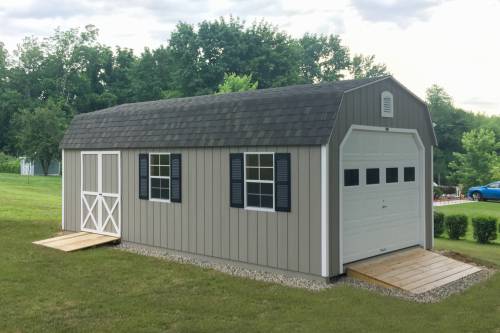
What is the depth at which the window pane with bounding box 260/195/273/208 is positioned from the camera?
8.63 metres

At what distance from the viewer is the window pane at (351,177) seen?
863 cm

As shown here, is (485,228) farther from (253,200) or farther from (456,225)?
(253,200)

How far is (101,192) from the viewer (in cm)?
1178

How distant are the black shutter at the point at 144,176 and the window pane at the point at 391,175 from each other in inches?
202

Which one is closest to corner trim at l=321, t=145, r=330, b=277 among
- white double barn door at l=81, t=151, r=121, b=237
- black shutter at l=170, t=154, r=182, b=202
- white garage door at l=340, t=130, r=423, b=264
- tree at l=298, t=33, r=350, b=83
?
white garage door at l=340, t=130, r=423, b=264

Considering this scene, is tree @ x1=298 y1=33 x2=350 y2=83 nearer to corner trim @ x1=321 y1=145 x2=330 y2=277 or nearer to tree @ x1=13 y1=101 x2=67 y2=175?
tree @ x1=13 y1=101 x2=67 y2=175

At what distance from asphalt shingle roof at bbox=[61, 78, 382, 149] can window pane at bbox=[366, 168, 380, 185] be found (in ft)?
5.50

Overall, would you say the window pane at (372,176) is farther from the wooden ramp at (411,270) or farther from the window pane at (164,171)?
the window pane at (164,171)

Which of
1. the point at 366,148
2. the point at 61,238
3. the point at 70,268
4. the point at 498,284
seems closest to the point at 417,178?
the point at 366,148

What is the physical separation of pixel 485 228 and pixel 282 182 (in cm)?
840

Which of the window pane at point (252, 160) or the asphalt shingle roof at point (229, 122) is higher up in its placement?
the asphalt shingle roof at point (229, 122)

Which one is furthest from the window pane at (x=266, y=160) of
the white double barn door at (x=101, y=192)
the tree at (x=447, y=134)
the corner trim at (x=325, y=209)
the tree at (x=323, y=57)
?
the tree at (x=323, y=57)

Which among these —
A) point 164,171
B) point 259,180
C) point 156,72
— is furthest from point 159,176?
point 156,72

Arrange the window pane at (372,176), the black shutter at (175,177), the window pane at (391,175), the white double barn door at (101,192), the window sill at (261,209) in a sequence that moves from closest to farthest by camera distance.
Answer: the window sill at (261,209) → the window pane at (372,176) → the window pane at (391,175) → the black shutter at (175,177) → the white double barn door at (101,192)
